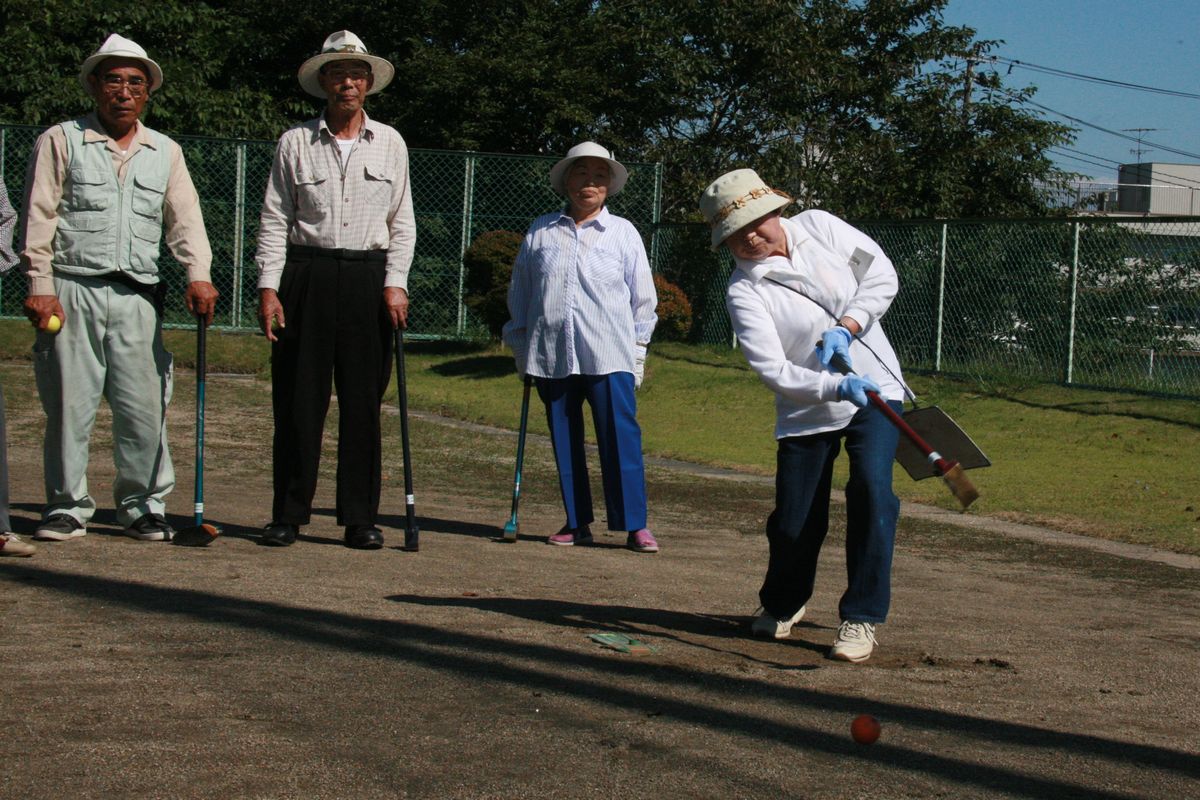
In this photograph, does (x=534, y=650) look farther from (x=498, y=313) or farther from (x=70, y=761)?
(x=498, y=313)

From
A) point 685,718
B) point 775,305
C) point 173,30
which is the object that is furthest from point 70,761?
point 173,30

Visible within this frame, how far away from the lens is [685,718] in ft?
14.0

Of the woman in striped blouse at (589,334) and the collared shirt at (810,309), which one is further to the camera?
the woman in striped blouse at (589,334)

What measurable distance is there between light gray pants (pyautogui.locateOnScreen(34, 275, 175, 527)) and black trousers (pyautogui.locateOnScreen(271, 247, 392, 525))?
1.85ft

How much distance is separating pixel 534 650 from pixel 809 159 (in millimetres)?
21595

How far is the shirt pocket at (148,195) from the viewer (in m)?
6.75

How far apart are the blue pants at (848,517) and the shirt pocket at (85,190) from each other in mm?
3211

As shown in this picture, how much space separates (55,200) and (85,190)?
14cm

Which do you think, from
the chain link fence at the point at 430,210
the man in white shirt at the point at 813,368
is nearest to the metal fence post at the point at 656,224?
the chain link fence at the point at 430,210

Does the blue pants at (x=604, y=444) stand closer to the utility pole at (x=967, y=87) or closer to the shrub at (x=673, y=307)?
the shrub at (x=673, y=307)

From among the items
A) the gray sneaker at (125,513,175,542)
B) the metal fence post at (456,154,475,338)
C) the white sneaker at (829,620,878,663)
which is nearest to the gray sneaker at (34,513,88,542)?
the gray sneaker at (125,513,175,542)

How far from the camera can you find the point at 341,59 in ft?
22.9

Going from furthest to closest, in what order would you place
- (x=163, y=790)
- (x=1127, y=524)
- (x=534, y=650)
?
1. (x=1127, y=524)
2. (x=534, y=650)
3. (x=163, y=790)

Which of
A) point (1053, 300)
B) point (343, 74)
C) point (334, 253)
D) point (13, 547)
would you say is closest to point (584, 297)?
point (334, 253)
